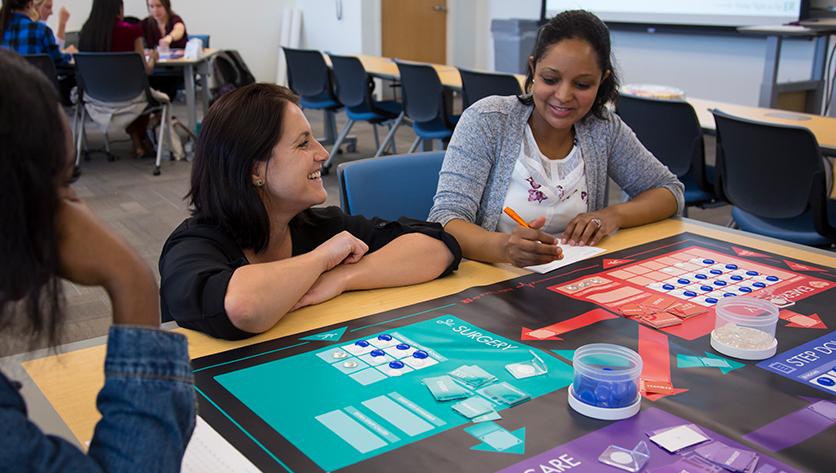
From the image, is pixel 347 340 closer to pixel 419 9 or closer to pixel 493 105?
pixel 493 105

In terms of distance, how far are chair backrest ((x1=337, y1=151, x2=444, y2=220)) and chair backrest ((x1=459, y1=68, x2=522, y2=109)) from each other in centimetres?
201

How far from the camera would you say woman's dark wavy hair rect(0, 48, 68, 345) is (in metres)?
0.67

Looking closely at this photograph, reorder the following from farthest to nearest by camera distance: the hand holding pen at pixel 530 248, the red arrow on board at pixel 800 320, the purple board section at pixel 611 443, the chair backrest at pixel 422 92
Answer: the chair backrest at pixel 422 92, the hand holding pen at pixel 530 248, the red arrow on board at pixel 800 320, the purple board section at pixel 611 443

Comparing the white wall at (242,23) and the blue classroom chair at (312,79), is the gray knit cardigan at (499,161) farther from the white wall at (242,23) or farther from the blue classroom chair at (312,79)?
the white wall at (242,23)

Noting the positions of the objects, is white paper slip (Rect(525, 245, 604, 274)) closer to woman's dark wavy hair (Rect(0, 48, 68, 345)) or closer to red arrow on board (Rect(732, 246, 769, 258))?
red arrow on board (Rect(732, 246, 769, 258))

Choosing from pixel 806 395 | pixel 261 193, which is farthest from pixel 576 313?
pixel 261 193

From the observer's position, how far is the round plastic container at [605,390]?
3.41 feet

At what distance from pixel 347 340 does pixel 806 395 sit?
2.24 feet

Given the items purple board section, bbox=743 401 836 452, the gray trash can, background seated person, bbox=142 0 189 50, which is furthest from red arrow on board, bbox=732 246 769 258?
the gray trash can

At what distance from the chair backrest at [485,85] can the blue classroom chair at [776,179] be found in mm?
1390

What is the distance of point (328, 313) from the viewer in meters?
1.41

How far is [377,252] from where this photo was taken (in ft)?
5.19

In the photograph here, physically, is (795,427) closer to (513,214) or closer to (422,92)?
(513,214)

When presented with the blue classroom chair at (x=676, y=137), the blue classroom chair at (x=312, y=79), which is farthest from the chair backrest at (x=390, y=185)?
the blue classroom chair at (x=312, y=79)
